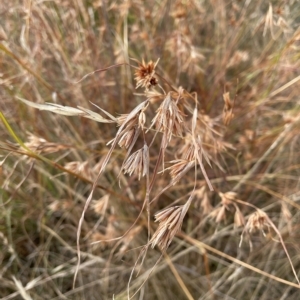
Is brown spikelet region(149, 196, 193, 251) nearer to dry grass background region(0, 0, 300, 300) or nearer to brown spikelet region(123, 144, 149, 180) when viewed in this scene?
brown spikelet region(123, 144, 149, 180)

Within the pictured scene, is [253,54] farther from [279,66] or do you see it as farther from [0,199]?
[0,199]

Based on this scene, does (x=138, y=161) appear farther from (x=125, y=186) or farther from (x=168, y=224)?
(x=125, y=186)

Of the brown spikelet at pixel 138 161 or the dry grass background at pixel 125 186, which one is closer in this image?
the brown spikelet at pixel 138 161

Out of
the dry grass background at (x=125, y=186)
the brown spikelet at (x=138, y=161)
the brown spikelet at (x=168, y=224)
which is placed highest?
the brown spikelet at (x=138, y=161)

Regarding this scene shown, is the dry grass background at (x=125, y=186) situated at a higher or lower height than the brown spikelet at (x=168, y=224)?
lower

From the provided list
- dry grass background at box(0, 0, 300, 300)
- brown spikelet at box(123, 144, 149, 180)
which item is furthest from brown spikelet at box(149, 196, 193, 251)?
dry grass background at box(0, 0, 300, 300)

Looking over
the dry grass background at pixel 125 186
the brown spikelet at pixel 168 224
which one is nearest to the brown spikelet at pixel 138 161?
the brown spikelet at pixel 168 224

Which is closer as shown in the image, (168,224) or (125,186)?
(168,224)

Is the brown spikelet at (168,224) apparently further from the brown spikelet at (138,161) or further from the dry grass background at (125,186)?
the dry grass background at (125,186)

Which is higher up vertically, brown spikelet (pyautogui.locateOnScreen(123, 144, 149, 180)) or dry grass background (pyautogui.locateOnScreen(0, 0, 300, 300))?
brown spikelet (pyautogui.locateOnScreen(123, 144, 149, 180))

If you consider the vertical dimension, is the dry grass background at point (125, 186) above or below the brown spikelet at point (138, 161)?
below

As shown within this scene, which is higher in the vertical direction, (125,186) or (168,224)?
(168,224)

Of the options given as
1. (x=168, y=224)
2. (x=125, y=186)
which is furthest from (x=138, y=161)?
(x=125, y=186)
